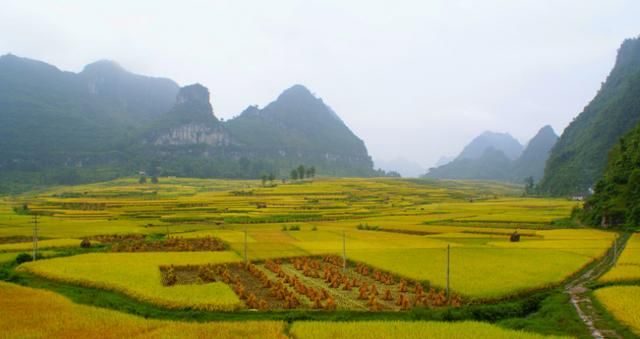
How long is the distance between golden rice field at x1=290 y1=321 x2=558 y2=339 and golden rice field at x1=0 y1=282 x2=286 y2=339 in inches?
40.4

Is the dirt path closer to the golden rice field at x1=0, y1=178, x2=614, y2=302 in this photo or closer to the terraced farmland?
the terraced farmland

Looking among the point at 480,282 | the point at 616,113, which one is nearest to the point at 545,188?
the point at 616,113

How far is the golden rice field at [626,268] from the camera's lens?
67.7 ft

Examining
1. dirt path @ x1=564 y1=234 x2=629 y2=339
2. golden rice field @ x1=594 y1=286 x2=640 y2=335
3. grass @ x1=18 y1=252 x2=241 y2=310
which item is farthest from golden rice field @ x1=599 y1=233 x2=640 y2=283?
grass @ x1=18 y1=252 x2=241 y2=310

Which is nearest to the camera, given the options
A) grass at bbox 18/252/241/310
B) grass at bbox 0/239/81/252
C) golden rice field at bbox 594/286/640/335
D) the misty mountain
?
golden rice field at bbox 594/286/640/335

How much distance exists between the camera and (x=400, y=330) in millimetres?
13844

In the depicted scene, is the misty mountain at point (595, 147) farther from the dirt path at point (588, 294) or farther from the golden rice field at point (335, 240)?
the dirt path at point (588, 294)

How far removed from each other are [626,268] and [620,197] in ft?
88.1

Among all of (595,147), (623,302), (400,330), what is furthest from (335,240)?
(595,147)

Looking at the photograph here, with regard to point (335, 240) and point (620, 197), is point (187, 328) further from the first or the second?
point (620, 197)

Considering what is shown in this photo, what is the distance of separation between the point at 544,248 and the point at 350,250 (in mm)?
13139

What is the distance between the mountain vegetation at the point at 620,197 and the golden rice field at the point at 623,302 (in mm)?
28574

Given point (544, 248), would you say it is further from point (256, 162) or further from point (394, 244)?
point (256, 162)

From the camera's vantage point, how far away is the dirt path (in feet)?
46.6
